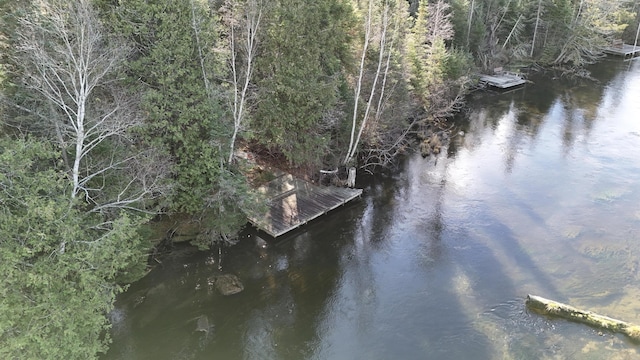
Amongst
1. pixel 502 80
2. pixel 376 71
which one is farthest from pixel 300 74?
pixel 502 80

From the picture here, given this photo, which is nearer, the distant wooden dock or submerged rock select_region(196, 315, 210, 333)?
submerged rock select_region(196, 315, 210, 333)

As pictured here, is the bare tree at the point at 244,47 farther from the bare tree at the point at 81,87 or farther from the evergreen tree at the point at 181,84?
the bare tree at the point at 81,87

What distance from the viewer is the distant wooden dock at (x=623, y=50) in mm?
64250

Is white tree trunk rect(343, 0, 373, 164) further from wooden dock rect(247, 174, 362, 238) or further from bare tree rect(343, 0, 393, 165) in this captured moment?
wooden dock rect(247, 174, 362, 238)

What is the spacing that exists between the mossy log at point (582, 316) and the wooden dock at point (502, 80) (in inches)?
1429

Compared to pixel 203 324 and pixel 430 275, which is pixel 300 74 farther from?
pixel 203 324

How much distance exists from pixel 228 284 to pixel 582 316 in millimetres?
16538

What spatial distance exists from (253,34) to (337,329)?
48.8 feet

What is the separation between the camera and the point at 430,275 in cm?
2277

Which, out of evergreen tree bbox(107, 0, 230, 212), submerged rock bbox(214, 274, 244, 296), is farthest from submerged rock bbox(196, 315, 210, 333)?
evergreen tree bbox(107, 0, 230, 212)

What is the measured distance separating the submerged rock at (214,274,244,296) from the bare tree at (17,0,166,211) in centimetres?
610

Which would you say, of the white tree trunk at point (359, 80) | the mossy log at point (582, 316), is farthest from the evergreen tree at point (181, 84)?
the mossy log at point (582, 316)


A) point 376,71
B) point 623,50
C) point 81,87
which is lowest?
point 376,71

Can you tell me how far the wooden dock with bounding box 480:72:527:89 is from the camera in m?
51.2
